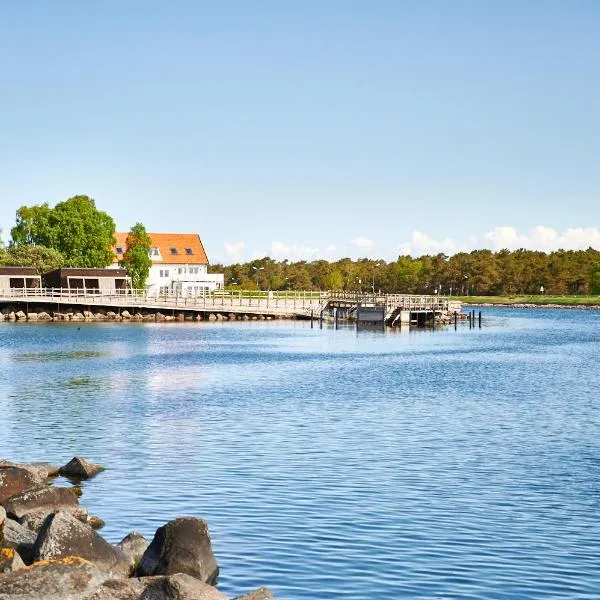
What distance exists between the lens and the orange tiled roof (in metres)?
156

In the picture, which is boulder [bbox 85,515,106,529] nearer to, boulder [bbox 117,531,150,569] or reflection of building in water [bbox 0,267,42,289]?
boulder [bbox 117,531,150,569]

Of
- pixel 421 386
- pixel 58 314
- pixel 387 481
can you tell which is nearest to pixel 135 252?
pixel 58 314

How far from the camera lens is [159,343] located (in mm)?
81500

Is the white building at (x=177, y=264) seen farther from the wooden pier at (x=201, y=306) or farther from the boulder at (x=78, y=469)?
the boulder at (x=78, y=469)

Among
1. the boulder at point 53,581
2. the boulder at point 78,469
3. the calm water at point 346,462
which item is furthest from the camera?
the boulder at point 78,469

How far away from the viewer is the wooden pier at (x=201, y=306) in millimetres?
113188

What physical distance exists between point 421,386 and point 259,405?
37.2 feet

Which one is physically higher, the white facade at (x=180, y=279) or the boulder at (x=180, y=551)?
the white facade at (x=180, y=279)

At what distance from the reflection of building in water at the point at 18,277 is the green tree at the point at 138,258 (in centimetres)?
2028

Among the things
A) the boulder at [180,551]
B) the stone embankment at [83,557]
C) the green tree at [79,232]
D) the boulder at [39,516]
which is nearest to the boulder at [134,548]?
the stone embankment at [83,557]

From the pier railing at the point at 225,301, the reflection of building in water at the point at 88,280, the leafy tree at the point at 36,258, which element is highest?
the leafy tree at the point at 36,258

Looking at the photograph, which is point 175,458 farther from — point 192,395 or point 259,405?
point 192,395

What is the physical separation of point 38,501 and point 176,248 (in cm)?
14124

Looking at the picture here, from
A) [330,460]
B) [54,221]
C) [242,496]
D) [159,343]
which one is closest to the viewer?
[242,496]
